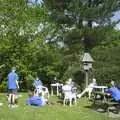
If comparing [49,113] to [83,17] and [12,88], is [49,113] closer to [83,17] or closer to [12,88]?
[12,88]

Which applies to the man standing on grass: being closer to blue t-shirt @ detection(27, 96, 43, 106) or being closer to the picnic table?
blue t-shirt @ detection(27, 96, 43, 106)

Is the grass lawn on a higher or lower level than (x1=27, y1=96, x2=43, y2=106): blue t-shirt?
lower

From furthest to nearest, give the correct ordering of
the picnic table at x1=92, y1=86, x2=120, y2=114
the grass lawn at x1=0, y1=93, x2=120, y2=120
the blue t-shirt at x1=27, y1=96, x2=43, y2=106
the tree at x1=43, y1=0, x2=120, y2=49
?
the tree at x1=43, y1=0, x2=120, y2=49 → the blue t-shirt at x1=27, y1=96, x2=43, y2=106 → the picnic table at x1=92, y1=86, x2=120, y2=114 → the grass lawn at x1=0, y1=93, x2=120, y2=120

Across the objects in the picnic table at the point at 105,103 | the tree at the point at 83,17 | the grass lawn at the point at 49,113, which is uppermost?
the tree at the point at 83,17

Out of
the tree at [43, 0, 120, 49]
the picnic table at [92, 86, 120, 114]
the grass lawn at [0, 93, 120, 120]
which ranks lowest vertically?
the grass lawn at [0, 93, 120, 120]

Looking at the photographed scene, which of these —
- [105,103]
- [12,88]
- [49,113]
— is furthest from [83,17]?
[49,113]

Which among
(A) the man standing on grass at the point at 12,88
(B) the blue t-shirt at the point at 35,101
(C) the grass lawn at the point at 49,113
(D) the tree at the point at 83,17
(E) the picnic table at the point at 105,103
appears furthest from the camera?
(D) the tree at the point at 83,17

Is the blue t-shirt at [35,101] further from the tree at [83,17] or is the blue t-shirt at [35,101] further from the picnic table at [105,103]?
the tree at [83,17]


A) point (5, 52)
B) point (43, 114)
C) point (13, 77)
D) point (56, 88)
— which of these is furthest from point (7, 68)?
point (43, 114)

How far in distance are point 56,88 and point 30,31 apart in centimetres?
732

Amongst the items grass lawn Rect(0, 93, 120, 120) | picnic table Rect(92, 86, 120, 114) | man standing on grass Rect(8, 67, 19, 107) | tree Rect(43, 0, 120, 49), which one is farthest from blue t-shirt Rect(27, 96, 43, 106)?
tree Rect(43, 0, 120, 49)

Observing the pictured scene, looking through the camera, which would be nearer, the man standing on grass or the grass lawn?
the grass lawn

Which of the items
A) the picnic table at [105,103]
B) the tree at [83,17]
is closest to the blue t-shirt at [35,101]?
the picnic table at [105,103]

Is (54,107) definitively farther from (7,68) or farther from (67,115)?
(7,68)
